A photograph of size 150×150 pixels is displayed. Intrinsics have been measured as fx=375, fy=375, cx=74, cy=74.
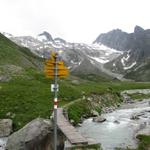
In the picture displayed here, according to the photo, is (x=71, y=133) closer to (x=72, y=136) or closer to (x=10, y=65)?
(x=72, y=136)

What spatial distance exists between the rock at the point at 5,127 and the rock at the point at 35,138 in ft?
35.9

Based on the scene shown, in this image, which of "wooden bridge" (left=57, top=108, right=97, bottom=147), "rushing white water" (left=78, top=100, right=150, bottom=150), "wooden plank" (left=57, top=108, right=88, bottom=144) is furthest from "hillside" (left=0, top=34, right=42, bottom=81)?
"wooden bridge" (left=57, top=108, right=97, bottom=147)

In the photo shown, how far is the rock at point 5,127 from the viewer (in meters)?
44.7

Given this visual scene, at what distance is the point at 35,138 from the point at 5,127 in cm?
1455

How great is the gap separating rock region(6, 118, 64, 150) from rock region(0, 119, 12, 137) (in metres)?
10.9

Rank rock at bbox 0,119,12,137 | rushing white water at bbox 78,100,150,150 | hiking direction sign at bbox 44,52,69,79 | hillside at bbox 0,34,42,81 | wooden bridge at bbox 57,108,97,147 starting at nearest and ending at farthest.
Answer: hiking direction sign at bbox 44,52,69,79 → wooden bridge at bbox 57,108,97,147 → rushing white water at bbox 78,100,150,150 → rock at bbox 0,119,12,137 → hillside at bbox 0,34,42,81

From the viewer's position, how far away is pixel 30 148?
1262 inches

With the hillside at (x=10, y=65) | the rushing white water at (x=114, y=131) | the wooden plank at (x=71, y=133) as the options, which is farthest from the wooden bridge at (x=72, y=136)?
the hillside at (x=10, y=65)

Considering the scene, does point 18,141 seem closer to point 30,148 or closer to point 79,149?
point 30,148

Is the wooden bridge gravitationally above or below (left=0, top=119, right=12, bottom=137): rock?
above

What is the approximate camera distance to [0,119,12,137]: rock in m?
44.7

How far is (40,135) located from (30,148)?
55.0 inches

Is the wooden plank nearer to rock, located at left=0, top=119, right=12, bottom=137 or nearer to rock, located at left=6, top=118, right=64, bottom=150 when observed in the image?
rock, located at left=6, top=118, right=64, bottom=150

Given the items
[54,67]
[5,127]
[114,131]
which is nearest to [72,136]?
[54,67]
